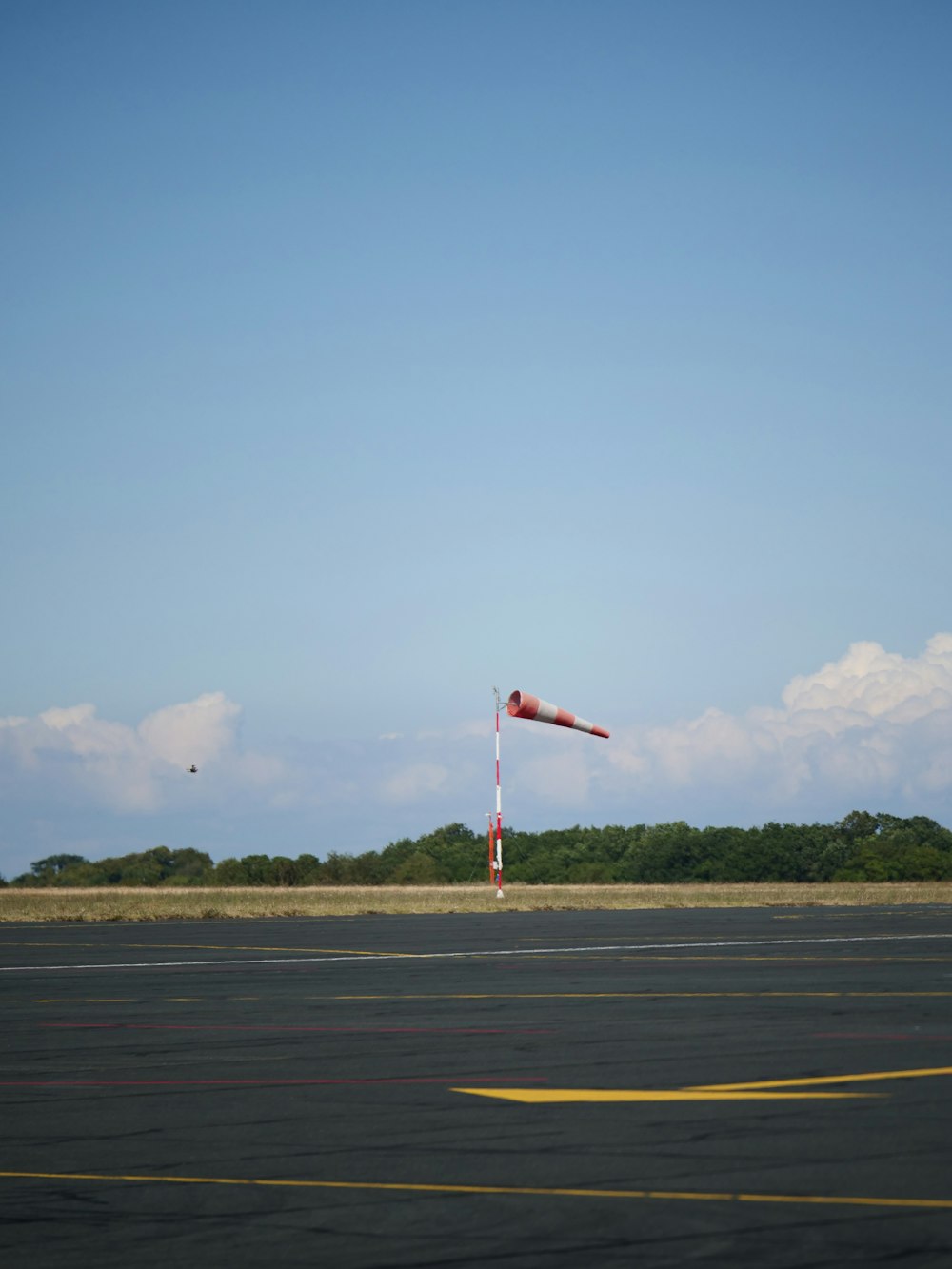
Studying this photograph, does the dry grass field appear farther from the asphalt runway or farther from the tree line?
the tree line

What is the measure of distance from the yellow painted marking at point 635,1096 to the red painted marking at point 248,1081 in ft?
1.50

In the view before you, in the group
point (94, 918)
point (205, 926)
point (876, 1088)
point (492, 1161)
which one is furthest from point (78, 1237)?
point (94, 918)

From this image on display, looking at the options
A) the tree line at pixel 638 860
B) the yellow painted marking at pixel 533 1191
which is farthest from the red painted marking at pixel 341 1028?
the tree line at pixel 638 860

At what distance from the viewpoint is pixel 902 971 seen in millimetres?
17797

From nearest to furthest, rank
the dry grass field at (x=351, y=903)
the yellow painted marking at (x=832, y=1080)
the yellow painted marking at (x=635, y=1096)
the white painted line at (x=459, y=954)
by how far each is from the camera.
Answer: the yellow painted marking at (x=635, y=1096)
the yellow painted marking at (x=832, y=1080)
the white painted line at (x=459, y=954)
the dry grass field at (x=351, y=903)

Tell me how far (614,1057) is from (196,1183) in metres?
4.43

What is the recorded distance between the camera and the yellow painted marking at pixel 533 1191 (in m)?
6.23

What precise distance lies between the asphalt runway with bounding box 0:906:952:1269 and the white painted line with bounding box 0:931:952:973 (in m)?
2.87

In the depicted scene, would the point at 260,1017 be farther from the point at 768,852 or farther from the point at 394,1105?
the point at 768,852

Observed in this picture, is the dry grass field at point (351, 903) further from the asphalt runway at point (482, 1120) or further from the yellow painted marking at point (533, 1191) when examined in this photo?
the yellow painted marking at point (533, 1191)

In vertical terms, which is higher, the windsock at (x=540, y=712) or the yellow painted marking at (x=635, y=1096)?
the windsock at (x=540, y=712)

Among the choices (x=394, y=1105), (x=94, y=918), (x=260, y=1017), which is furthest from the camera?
(x=94, y=918)

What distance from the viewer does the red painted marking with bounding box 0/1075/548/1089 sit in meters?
9.77

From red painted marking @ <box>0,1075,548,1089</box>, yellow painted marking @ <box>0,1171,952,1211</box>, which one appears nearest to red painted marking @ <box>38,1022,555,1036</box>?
red painted marking @ <box>0,1075,548,1089</box>
